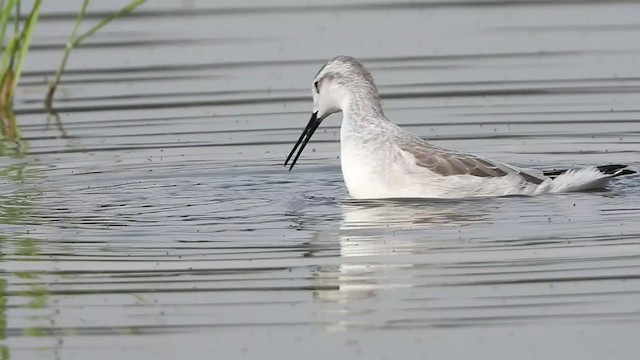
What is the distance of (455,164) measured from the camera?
12.9m

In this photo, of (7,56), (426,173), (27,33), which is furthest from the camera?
(7,56)

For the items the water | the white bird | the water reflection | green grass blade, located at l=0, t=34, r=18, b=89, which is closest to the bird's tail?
the white bird

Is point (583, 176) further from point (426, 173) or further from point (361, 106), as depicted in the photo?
point (361, 106)

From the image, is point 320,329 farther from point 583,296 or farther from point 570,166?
point 570,166

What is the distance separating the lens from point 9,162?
15.4 m

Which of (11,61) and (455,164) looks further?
(11,61)

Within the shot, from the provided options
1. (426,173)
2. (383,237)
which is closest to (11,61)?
(426,173)

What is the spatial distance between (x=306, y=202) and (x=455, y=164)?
1.16m

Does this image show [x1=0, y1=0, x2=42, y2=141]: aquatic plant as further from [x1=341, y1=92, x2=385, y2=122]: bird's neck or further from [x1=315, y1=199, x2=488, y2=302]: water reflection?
[x1=315, y1=199, x2=488, y2=302]: water reflection

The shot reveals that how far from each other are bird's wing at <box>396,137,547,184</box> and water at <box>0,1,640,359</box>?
0.75 ft

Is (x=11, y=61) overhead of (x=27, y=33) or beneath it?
beneath

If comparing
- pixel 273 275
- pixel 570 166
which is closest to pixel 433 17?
pixel 570 166

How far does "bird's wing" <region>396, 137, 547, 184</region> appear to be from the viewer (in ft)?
42.2

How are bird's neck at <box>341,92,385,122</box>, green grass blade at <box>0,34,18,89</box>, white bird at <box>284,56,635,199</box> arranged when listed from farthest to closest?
green grass blade at <box>0,34,18,89</box> < bird's neck at <box>341,92,385,122</box> < white bird at <box>284,56,635,199</box>
